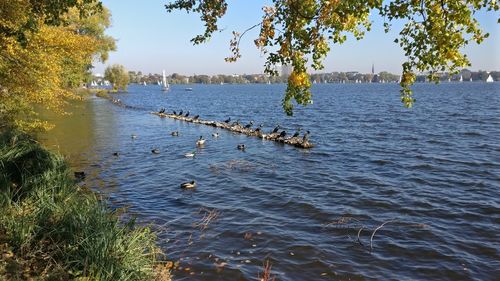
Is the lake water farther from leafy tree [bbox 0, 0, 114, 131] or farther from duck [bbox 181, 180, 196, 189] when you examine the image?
leafy tree [bbox 0, 0, 114, 131]

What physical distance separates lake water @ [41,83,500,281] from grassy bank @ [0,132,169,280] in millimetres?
2348

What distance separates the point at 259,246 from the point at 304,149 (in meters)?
17.0

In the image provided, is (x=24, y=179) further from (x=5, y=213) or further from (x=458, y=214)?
(x=458, y=214)

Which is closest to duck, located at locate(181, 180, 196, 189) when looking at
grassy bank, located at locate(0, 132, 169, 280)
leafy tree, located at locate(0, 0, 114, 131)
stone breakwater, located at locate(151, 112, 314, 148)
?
leafy tree, located at locate(0, 0, 114, 131)

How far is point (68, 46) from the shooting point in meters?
18.2

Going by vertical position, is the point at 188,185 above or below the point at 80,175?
below

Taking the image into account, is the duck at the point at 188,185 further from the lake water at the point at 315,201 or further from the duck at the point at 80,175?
the duck at the point at 80,175

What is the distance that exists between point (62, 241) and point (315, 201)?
10.2 m

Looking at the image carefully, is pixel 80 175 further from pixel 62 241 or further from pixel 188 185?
pixel 62 241

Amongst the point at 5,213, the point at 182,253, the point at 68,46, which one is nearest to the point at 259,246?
the point at 182,253

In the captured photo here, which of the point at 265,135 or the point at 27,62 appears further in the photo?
the point at 265,135

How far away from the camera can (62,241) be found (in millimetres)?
7996

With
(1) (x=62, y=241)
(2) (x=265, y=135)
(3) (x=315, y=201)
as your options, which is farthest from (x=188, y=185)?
(2) (x=265, y=135)

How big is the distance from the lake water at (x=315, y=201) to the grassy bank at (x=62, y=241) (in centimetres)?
235
